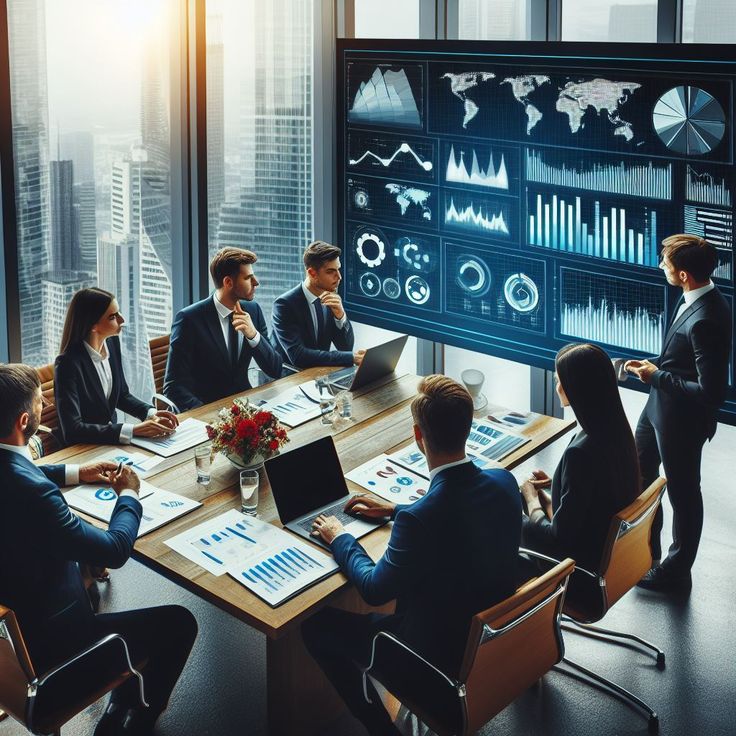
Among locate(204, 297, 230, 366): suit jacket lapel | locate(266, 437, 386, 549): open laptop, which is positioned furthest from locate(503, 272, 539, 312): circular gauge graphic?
locate(266, 437, 386, 549): open laptop

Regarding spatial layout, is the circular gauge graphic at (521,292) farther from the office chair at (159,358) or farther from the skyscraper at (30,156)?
the skyscraper at (30,156)

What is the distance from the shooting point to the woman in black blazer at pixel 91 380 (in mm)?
4301

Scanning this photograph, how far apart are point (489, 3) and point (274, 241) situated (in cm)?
210

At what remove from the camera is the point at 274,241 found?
682cm

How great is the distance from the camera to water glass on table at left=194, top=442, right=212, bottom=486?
12.7ft

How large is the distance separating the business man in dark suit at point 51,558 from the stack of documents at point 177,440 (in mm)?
761

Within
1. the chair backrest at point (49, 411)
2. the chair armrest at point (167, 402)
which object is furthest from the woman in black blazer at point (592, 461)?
the chair backrest at point (49, 411)

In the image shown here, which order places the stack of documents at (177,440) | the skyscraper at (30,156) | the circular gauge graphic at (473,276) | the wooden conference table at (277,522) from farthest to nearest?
the circular gauge graphic at (473,276), the skyscraper at (30,156), the stack of documents at (177,440), the wooden conference table at (277,522)

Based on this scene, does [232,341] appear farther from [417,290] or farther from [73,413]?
[417,290]

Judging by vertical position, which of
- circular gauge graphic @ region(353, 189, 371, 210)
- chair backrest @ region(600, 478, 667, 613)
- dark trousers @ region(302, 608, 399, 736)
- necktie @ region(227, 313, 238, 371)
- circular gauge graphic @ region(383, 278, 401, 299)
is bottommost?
dark trousers @ region(302, 608, 399, 736)

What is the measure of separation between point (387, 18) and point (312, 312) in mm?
2224

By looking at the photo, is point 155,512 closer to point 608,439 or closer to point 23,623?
point 23,623

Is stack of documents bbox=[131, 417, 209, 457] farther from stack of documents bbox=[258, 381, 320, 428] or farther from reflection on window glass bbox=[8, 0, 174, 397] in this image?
reflection on window glass bbox=[8, 0, 174, 397]

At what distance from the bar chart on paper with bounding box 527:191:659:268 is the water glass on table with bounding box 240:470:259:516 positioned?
2.53 metres
